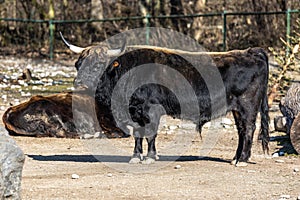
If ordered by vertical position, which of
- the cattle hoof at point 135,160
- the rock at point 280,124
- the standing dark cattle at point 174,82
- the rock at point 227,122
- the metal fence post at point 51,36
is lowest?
the metal fence post at point 51,36

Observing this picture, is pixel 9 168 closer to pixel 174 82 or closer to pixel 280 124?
pixel 174 82

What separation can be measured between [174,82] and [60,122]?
106 inches

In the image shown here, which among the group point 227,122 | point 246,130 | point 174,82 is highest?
point 174,82

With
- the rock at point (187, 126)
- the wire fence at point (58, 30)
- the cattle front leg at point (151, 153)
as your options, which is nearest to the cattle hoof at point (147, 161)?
the cattle front leg at point (151, 153)

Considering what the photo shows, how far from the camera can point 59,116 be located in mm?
11266

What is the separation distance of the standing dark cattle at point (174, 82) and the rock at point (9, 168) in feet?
11.1

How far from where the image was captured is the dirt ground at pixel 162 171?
7.46 m

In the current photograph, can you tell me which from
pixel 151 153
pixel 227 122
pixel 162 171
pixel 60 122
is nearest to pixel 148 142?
pixel 151 153

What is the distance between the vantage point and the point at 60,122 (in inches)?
443

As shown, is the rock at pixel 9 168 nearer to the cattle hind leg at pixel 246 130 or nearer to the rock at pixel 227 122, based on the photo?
the cattle hind leg at pixel 246 130

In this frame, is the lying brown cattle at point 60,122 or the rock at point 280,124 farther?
the rock at point 280,124

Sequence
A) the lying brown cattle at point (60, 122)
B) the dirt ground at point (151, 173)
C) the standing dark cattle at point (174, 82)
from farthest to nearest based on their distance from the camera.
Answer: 1. the lying brown cattle at point (60, 122)
2. the standing dark cattle at point (174, 82)
3. the dirt ground at point (151, 173)

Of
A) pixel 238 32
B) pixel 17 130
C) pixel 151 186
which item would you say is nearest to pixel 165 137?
pixel 17 130

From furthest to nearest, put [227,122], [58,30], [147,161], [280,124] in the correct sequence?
[58,30]
[227,122]
[280,124]
[147,161]
